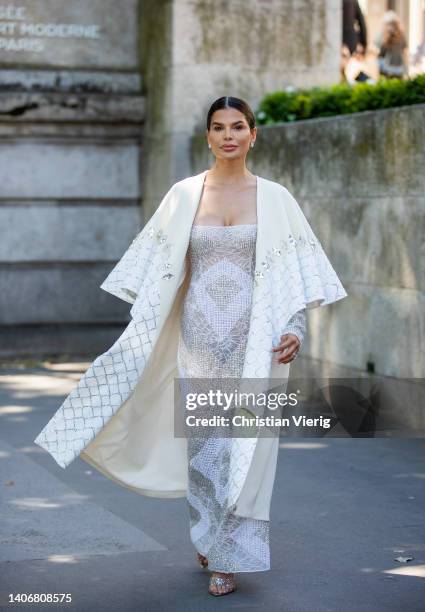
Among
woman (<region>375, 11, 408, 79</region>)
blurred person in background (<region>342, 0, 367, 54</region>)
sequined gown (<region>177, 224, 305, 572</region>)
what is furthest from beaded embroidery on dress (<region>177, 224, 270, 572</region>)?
woman (<region>375, 11, 408, 79</region>)

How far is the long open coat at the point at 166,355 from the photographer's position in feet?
17.6

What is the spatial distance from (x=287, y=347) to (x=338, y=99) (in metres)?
5.55

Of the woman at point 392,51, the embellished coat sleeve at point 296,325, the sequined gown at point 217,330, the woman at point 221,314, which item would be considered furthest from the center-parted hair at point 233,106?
the woman at point 392,51

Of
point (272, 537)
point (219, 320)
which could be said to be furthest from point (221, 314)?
point (272, 537)

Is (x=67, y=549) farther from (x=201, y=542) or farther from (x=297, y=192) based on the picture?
(x=297, y=192)

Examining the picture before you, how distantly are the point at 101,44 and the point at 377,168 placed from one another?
14.4ft

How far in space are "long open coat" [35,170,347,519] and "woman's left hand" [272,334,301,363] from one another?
0.04 m

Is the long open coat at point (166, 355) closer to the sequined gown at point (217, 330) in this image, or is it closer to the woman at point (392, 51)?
the sequined gown at point (217, 330)

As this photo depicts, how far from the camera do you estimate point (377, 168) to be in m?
8.99

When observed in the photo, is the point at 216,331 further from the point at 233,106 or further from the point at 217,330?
the point at 233,106

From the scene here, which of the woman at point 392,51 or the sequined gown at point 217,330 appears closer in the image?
the sequined gown at point 217,330

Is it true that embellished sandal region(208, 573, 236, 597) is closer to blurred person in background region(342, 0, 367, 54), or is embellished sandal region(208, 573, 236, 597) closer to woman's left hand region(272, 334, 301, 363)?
woman's left hand region(272, 334, 301, 363)

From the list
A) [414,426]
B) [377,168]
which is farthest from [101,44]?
[414,426]

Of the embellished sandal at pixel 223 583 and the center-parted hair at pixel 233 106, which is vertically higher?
the center-parted hair at pixel 233 106
